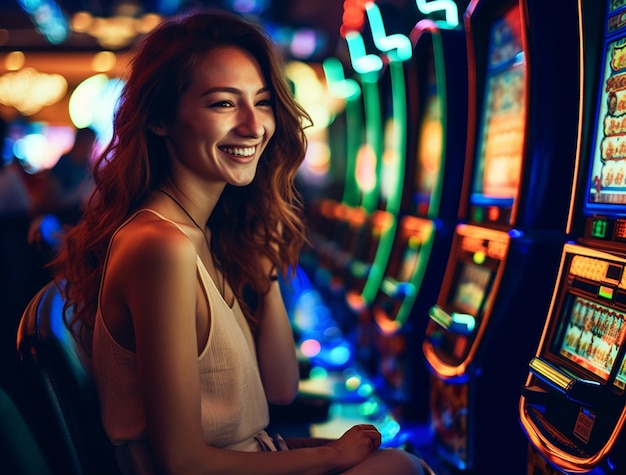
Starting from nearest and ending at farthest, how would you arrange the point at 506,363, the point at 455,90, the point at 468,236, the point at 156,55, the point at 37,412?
the point at 37,412
the point at 156,55
the point at 506,363
the point at 468,236
the point at 455,90

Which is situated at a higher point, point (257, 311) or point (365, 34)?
point (365, 34)

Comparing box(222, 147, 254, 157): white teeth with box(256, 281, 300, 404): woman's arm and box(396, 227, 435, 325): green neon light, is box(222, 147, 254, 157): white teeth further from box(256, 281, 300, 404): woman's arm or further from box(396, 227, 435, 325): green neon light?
box(396, 227, 435, 325): green neon light

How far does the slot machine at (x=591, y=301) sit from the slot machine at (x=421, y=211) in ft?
3.85

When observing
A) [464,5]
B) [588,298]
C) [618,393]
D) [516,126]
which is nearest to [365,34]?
[464,5]

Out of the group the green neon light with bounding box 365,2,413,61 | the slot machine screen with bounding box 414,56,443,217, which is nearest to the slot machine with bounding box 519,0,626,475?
the slot machine screen with bounding box 414,56,443,217

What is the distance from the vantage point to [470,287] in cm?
251

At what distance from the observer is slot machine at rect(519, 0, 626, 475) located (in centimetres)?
150

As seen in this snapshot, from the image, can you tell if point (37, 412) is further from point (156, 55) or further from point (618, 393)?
point (618, 393)

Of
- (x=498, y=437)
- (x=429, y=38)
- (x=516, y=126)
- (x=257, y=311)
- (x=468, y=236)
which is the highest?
(x=429, y=38)

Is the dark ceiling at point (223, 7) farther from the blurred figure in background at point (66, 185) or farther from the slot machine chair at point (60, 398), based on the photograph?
the slot machine chair at point (60, 398)

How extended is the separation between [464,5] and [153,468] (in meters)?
2.12

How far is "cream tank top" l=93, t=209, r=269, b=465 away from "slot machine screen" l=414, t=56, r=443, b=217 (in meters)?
1.91

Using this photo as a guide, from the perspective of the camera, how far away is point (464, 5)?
106 inches

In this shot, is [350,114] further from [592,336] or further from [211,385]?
[211,385]
